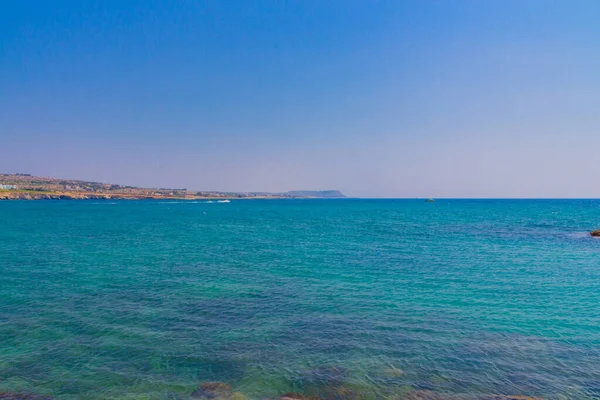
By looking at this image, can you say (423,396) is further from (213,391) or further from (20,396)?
(20,396)

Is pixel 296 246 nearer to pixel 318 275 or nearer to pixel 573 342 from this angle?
pixel 318 275

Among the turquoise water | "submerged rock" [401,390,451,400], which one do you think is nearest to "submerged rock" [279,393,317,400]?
the turquoise water

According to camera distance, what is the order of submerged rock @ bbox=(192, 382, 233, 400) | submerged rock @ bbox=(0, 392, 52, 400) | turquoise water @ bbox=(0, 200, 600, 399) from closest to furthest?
submerged rock @ bbox=(0, 392, 52, 400) → submerged rock @ bbox=(192, 382, 233, 400) → turquoise water @ bbox=(0, 200, 600, 399)

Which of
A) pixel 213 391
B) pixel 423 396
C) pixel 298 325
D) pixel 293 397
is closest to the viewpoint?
pixel 293 397

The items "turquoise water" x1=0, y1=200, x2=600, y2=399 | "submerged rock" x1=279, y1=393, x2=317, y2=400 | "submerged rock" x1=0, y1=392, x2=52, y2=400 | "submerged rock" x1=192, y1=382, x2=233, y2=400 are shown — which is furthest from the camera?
"turquoise water" x1=0, y1=200, x2=600, y2=399

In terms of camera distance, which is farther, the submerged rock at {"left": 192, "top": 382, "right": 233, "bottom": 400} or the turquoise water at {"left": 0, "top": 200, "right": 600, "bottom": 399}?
the turquoise water at {"left": 0, "top": 200, "right": 600, "bottom": 399}

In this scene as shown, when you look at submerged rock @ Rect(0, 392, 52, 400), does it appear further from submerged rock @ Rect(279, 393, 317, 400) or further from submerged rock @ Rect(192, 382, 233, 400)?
submerged rock @ Rect(279, 393, 317, 400)

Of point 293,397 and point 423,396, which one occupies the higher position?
point 423,396

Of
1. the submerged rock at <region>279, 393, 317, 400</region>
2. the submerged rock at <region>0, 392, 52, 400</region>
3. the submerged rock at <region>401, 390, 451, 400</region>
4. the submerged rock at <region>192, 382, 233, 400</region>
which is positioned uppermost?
the submerged rock at <region>401, 390, 451, 400</region>

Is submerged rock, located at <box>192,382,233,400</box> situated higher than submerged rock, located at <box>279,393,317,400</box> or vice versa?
submerged rock, located at <box>279,393,317,400</box>

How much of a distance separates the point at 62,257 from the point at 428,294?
1581 inches

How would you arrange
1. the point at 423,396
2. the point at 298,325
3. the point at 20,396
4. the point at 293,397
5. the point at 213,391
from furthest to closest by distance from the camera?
the point at 298,325 → the point at 213,391 → the point at 423,396 → the point at 293,397 → the point at 20,396

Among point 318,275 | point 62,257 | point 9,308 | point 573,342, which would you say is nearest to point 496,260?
point 318,275

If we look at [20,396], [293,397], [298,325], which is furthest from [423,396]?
[20,396]
